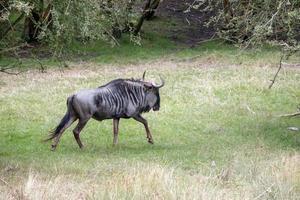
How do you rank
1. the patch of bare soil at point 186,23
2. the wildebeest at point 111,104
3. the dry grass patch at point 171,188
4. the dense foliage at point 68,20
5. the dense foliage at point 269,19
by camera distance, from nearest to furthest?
the dry grass patch at point 171,188, the dense foliage at point 68,20, the dense foliage at point 269,19, the wildebeest at point 111,104, the patch of bare soil at point 186,23

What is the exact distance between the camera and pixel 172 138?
677 inches

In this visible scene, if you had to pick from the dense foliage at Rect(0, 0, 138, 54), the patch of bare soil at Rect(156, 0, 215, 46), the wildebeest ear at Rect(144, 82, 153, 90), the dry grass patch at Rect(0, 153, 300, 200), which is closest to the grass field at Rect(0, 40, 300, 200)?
the dry grass patch at Rect(0, 153, 300, 200)

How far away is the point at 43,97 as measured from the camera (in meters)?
22.3

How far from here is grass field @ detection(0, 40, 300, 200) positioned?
8.73 meters

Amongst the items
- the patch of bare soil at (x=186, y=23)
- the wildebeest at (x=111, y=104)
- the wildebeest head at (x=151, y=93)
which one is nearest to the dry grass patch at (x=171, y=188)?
the wildebeest at (x=111, y=104)

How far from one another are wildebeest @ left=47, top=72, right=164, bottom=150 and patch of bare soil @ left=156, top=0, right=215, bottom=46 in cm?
2079

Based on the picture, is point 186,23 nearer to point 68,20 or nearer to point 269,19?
point 269,19

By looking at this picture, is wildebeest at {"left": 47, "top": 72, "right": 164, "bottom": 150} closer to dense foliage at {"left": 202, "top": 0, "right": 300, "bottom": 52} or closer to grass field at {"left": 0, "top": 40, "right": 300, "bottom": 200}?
grass field at {"left": 0, "top": 40, "right": 300, "bottom": 200}

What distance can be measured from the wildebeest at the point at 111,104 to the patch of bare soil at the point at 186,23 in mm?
20788

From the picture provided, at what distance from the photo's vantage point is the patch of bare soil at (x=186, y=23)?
39.6 meters

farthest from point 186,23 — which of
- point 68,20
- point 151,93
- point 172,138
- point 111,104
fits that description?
point 68,20

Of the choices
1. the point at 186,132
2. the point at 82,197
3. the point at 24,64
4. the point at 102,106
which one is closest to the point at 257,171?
the point at 82,197

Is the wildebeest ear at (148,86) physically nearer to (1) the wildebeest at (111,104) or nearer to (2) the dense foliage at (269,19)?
(1) the wildebeest at (111,104)

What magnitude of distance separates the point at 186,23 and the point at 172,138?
90.5 feet
